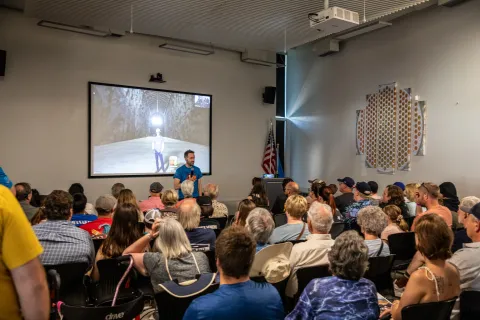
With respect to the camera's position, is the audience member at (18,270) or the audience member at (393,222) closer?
the audience member at (18,270)

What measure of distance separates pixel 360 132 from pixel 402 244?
5.58 metres

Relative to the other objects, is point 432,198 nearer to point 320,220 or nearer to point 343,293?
point 320,220

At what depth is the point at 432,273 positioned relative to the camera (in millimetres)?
2193

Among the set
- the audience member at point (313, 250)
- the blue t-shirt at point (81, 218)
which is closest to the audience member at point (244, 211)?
the audience member at point (313, 250)

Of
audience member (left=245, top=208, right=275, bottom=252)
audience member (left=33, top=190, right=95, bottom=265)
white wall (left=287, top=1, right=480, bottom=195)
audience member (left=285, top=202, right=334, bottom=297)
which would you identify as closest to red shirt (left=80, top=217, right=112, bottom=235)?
Answer: audience member (left=33, top=190, right=95, bottom=265)

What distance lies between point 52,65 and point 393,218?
670cm

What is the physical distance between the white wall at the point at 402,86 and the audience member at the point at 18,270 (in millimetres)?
7134

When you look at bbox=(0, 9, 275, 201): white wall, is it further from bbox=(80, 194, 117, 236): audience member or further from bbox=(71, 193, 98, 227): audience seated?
bbox=(80, 194, 117, 236): audience member

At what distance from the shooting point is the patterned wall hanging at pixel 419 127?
7785 mm

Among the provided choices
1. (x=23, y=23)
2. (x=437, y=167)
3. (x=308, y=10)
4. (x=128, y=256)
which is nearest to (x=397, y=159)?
(x=437, y=167)

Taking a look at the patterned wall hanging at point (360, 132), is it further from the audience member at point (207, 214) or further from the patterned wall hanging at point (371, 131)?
the audience member at point (207, 214)

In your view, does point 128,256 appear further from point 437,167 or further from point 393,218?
point 437,167

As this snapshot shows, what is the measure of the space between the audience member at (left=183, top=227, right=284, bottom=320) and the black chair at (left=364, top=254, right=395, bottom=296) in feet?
4.17

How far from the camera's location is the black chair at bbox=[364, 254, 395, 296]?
295 cm
